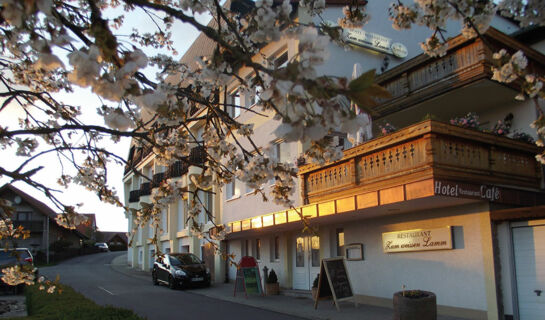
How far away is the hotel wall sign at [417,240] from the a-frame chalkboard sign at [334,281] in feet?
4.30

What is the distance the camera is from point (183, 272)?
20.0 meters

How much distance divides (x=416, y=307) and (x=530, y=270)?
2676 mm

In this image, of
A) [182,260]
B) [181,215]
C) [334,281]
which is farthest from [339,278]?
[181,215]

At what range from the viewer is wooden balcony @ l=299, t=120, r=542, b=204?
31.8 ft

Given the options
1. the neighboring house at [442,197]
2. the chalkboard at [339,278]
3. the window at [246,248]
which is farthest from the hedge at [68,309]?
the window at [246,248]

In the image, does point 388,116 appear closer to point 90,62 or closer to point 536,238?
point 536,238

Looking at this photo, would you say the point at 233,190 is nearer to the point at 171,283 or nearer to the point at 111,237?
the point at 171,283

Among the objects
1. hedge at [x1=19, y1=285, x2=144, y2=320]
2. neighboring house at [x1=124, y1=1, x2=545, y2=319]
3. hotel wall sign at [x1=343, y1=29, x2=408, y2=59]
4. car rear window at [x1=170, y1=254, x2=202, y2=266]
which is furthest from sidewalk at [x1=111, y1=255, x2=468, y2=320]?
hotel wall sign at [x1=343, y1=29, x2=408, y2=59]

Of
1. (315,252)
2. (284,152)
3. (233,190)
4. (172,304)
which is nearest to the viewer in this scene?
(172,304)

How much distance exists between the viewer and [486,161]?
34.4 ft

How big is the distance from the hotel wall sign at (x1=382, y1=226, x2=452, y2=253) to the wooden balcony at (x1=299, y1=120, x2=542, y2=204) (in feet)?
5.39

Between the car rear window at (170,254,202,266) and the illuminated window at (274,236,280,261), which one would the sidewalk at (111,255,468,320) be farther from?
the car rear window at (170,254,202,266)

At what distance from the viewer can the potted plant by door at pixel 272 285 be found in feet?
54.6

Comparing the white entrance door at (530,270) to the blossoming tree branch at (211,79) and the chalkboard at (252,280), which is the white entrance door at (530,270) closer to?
the blossoming tree branch at (211,79)
